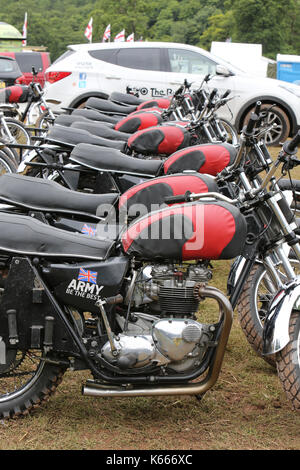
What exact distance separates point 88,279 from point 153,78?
10.3 meters

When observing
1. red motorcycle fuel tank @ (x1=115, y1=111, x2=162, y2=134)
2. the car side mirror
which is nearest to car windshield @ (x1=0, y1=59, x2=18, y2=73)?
the car side mirror

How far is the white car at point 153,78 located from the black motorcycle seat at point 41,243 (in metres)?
9.82

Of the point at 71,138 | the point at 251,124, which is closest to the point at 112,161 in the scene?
the point at 71,138

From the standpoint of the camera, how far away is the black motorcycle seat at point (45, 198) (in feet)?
13.6

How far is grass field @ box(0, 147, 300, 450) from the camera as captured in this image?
126 inches

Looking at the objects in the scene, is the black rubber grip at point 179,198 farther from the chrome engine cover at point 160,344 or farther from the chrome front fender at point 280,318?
the chrome front fender at point 280,318

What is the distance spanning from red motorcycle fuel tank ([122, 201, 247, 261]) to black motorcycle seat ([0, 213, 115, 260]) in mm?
201

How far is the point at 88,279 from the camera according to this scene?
3.17m

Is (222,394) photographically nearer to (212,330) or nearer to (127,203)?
(212,330)

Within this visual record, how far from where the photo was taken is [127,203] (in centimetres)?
410

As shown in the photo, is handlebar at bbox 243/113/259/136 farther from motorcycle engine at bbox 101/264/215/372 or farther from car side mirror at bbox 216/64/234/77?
car side mirror at bbox 216/64/234/77

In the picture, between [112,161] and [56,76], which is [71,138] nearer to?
[112,161]
